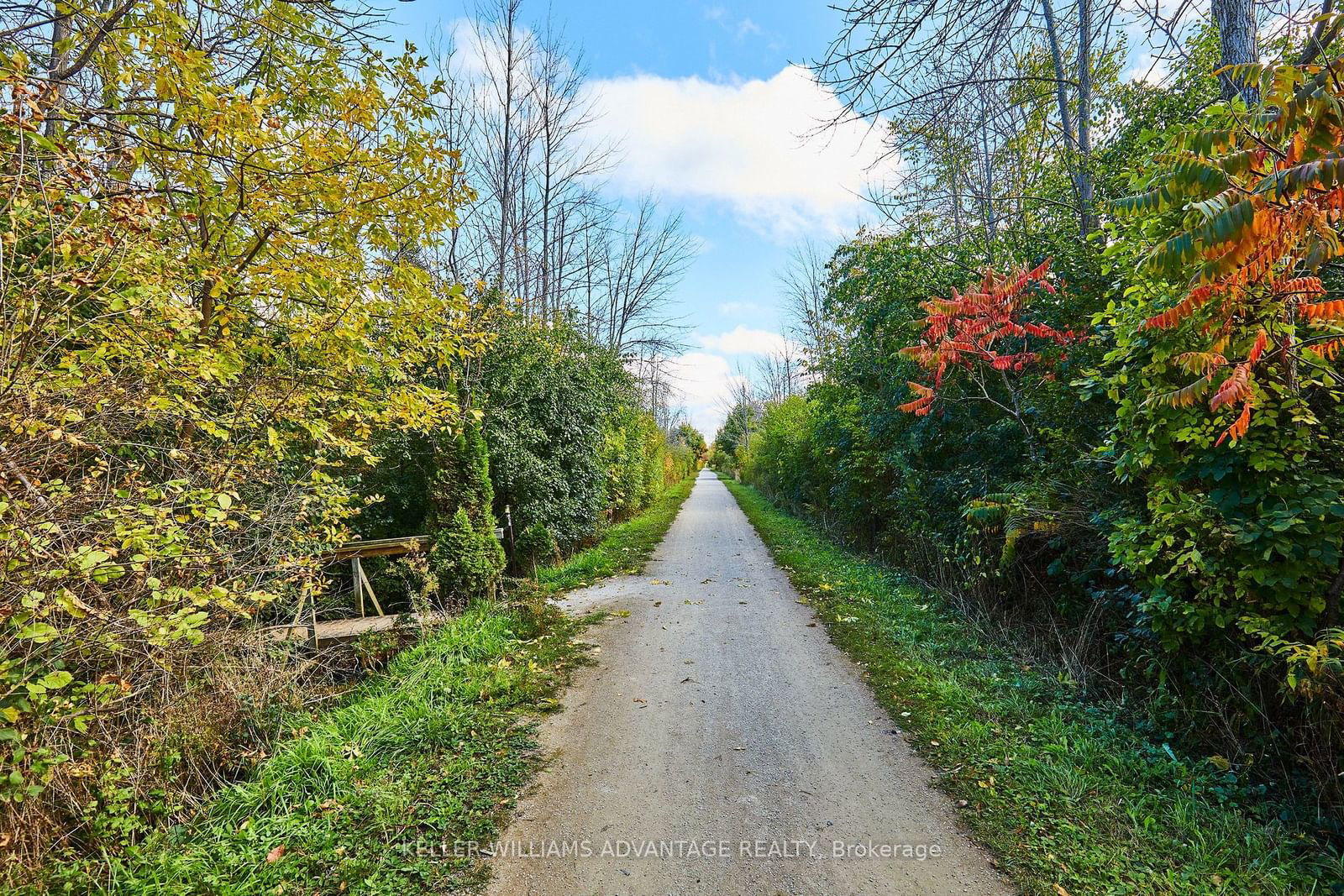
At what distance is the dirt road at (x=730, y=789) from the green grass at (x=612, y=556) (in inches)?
114

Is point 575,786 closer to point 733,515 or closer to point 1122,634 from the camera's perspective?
point 1122,634

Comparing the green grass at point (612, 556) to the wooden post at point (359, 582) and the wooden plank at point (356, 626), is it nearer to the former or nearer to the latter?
the wooden plank at point (356, 626)

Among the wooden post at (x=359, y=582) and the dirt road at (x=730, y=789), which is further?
the wooden post at (x=359, y=582)

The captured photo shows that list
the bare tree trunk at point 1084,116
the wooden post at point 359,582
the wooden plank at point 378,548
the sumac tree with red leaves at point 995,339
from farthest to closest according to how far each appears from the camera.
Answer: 1. the wooden post at point 359,582
2. the wooden plank at point 378,548
3. the bare tree trunk at point 1084,116
4. the sumac tree with red leaves at point 995,339

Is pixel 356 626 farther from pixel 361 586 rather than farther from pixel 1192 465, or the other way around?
pixel 1192 465

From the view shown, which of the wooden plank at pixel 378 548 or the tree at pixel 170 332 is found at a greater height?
the tree at pixel 170 332

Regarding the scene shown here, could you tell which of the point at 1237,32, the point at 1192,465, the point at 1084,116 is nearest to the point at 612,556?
the point at 1192,465

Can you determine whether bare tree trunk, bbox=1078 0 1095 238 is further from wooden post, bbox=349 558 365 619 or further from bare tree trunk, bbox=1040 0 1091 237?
wooden post, bbox=349 558 365 619

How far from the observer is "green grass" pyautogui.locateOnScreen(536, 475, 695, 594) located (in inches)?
321

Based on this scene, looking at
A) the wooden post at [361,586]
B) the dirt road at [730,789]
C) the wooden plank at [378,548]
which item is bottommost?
the dirt road at [730,789]

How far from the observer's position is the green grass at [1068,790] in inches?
88.7

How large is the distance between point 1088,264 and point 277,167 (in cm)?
674

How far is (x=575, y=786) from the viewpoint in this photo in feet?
10.2

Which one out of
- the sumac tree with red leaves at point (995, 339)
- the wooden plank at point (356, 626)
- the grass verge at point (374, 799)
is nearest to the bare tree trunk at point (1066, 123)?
the sumac tree with red leaves at point (995, 339)
